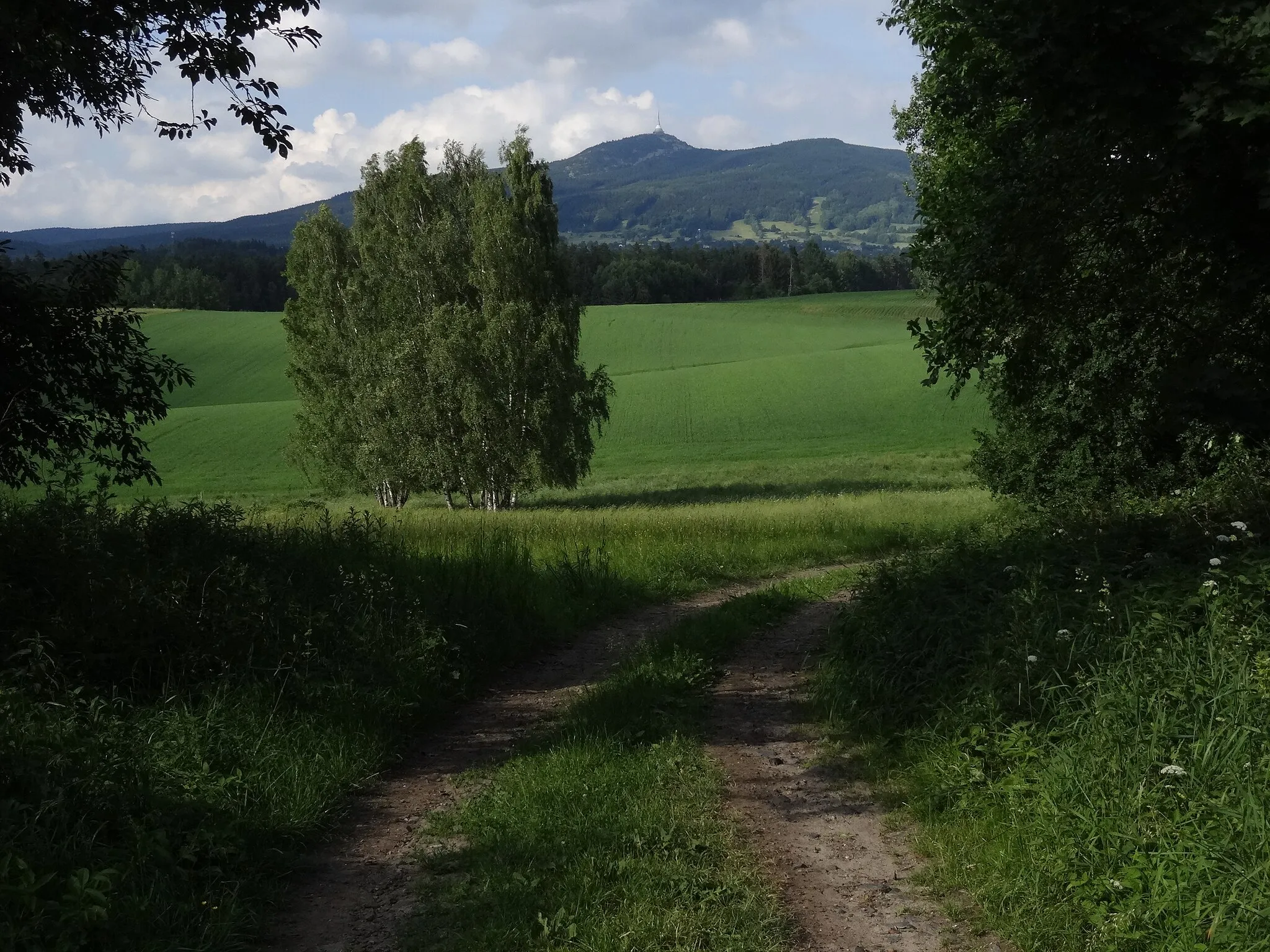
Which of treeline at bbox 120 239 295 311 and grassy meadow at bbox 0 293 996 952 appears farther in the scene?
treeline at bbox 120 239 295 311

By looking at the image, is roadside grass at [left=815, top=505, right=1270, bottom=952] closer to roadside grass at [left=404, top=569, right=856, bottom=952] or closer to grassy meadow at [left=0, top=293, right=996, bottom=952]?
roadside grass at [left=404, top=569, right=856, bottom=952]

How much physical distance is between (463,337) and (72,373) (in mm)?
26958

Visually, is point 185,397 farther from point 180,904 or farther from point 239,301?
point 180,904

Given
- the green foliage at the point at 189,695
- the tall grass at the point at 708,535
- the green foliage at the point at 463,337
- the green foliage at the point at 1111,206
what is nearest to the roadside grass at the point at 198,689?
the green foliage at the point at 189,695

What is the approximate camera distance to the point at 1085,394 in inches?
662

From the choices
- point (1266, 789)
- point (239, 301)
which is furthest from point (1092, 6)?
point (239, 301)

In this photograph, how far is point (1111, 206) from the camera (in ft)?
31.2

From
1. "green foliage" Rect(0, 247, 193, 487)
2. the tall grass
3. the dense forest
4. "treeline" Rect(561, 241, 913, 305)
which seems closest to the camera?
"green foliage" Rect(0, 247, 193, 487)

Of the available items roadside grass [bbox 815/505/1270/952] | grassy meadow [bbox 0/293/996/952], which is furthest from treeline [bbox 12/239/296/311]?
roadside grass [bbox 815/505/1270/952]

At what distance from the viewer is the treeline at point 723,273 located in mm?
136500

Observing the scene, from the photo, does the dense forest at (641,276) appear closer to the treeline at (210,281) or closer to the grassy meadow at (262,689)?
the treeline at (210,281)

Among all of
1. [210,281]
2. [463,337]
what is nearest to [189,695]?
[463,337]

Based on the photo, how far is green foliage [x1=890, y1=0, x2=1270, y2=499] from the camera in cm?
709

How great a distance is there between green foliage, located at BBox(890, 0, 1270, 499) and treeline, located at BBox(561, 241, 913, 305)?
392ft
